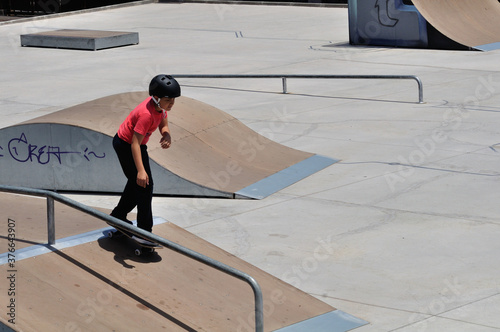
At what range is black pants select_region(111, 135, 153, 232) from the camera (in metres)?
7.00

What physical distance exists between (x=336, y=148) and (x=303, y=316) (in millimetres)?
6184

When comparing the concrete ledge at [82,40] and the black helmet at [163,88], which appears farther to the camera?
the concrete ledge at [82,40]

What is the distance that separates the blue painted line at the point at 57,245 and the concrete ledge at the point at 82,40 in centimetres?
1790

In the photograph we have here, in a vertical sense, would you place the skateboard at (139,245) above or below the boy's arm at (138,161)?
below

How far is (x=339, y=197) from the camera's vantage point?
991cm

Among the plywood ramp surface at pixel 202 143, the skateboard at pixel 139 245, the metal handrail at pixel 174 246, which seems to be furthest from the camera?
the plywood ramp surface at pixel 202 143

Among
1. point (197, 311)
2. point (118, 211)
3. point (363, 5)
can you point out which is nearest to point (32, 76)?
point (363, 5)

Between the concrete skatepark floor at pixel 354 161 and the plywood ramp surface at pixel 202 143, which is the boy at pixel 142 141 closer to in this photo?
the concrete skatepark floor at pixel 354 161

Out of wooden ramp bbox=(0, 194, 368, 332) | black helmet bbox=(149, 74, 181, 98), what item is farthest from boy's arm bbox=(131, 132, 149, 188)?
wooden ramp bbox=(0, 194, 368, 332)

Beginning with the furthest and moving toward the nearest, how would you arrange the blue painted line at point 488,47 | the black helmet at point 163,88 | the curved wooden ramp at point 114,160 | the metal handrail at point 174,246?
the blue painted line at point 488,47 → the curved wooden ramp at point 114,160 → the black helmet at point 163,88 → the metal handrail at point 174,246

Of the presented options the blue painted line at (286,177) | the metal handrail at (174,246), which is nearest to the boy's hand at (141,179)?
the metal handrail at (174,246)

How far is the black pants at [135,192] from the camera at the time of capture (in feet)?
23.0

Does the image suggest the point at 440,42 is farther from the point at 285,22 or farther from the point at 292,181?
the point at 292,181

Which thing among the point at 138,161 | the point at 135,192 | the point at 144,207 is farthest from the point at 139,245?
the point at 138,161
